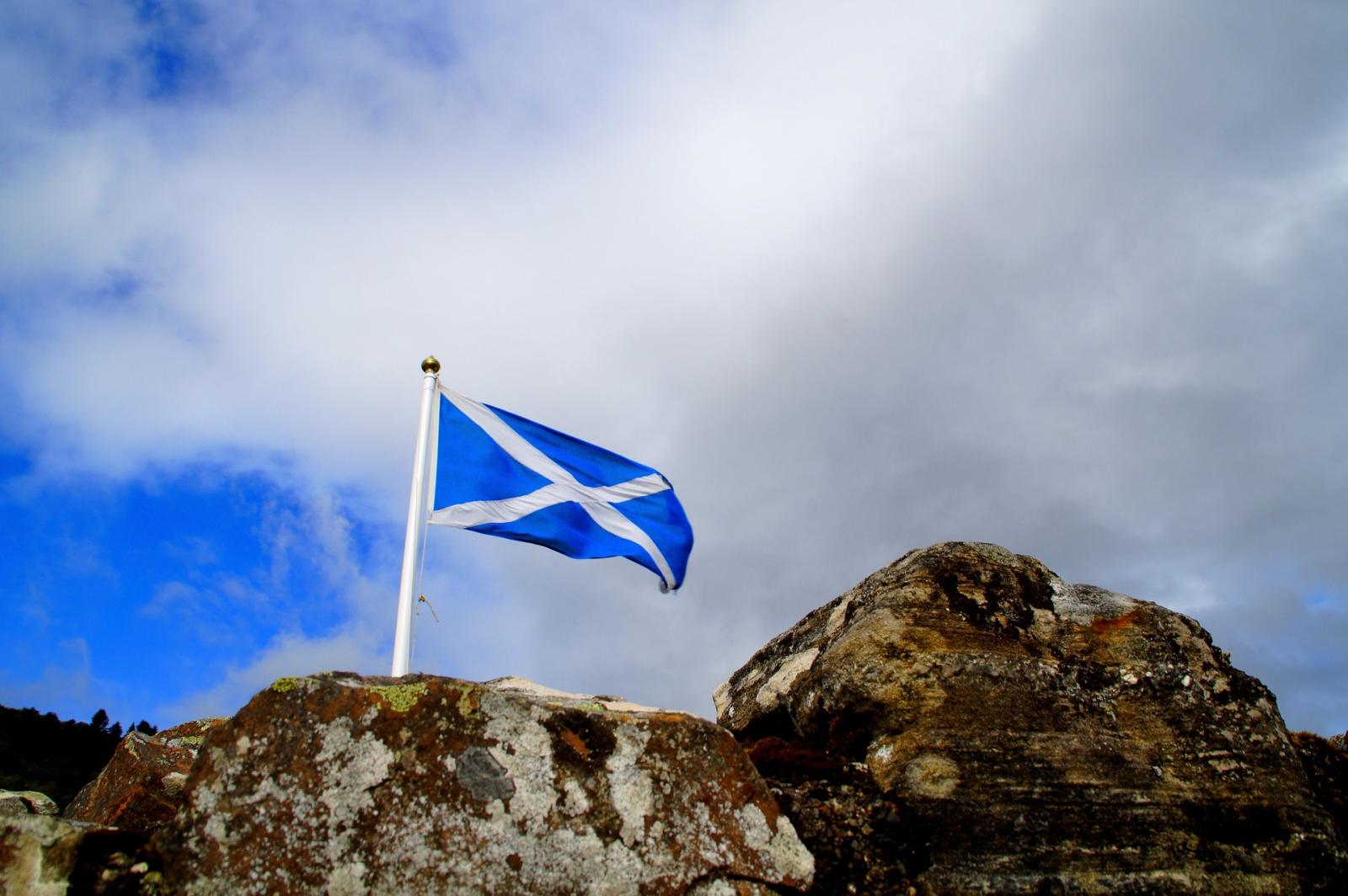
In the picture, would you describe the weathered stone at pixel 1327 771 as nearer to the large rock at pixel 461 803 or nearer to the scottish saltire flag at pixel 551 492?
the large rock at pixel 461 803

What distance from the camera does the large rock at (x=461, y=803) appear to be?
10.5 feet

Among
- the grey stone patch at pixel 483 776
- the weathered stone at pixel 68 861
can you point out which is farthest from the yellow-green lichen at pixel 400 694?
the weathered stone at pixel 68 861

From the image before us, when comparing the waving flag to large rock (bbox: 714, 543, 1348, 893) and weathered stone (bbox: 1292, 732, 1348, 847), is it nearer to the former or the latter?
large rock (bbox: 714, 543, 1348, 893)

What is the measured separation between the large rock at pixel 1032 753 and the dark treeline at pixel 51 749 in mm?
18190

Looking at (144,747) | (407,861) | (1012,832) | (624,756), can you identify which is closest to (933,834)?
(1012,832)

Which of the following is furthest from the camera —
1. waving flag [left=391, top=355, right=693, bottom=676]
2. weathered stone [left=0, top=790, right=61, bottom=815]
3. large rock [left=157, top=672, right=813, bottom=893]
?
waving flag [left=391, top=355, right=693, bottom=676]

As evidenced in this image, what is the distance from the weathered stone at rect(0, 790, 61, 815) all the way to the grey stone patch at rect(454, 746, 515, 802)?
2.64 meters

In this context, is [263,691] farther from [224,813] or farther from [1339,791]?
[1339,791]

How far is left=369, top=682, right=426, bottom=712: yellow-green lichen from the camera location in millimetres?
3589

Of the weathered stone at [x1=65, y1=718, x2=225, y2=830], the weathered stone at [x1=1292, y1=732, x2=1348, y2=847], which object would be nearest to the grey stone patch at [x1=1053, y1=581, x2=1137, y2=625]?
the weathered stone at [x1=1292, y1=732, x2=1348, y2=847]

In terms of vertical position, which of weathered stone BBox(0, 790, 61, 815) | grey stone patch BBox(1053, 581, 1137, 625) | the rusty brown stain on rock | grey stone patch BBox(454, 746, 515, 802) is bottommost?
grey stone patch BBox(454, 746, 515, 802)

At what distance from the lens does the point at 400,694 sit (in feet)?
11.9

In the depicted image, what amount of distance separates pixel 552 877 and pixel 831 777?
158 centimetres

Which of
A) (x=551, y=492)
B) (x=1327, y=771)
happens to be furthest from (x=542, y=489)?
(x=1327, y=771)
